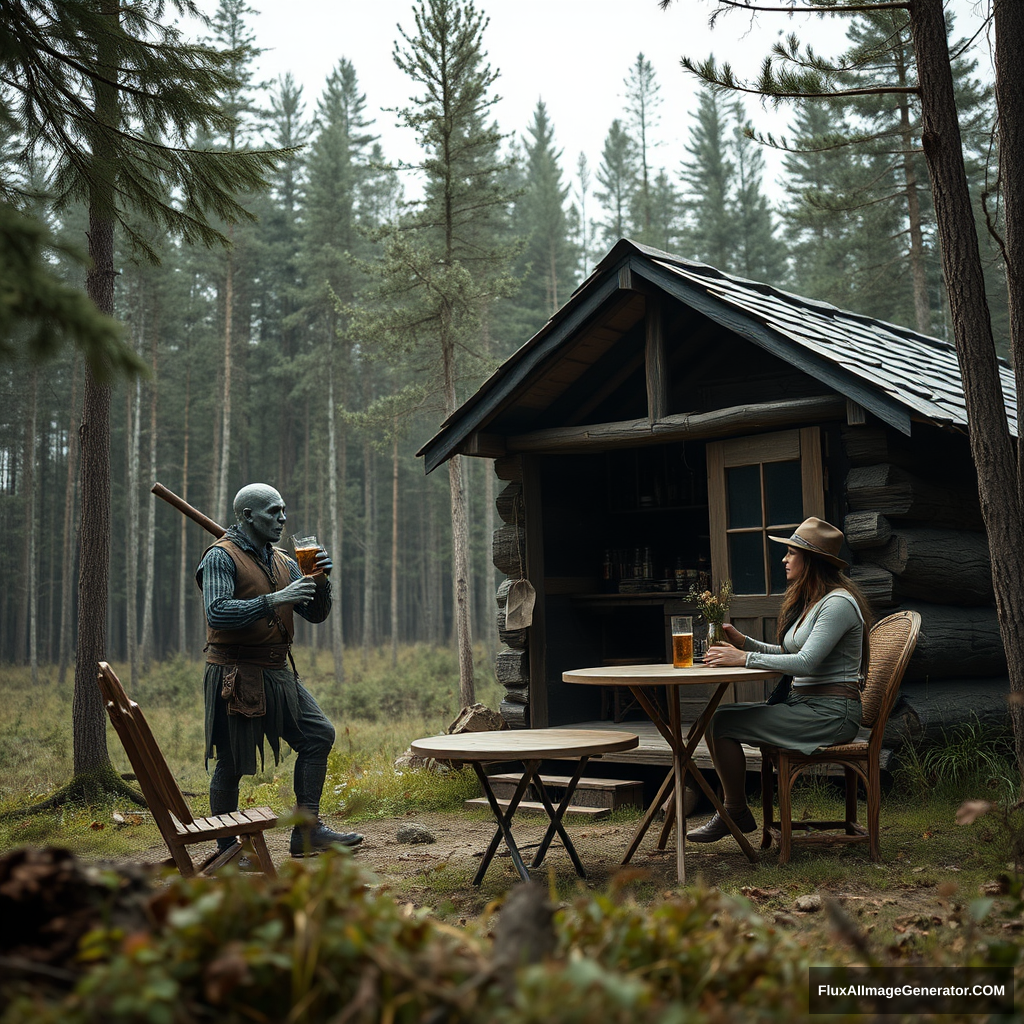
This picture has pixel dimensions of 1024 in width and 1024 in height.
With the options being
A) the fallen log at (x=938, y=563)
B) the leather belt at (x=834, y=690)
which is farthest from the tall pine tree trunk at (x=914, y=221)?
the leather belt at (x=834, y=690)

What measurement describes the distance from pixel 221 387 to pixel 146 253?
20509 mm

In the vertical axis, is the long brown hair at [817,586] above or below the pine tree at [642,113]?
below

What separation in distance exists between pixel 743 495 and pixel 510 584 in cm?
214

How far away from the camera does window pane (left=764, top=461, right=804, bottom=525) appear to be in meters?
7.06

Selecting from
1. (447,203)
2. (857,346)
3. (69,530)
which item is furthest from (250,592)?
(69,530)

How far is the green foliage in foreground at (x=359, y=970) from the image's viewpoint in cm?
156

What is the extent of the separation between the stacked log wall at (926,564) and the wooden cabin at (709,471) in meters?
0.02

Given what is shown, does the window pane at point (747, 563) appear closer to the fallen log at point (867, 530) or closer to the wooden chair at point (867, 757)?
the fallen log at point (867, 530)

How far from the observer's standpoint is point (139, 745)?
13.4ft

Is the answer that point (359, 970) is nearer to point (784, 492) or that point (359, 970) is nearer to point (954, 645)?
point (784, 492)

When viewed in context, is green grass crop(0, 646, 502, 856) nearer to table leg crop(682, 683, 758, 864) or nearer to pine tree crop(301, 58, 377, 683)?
table leg crop(682, 683, 758, 864)

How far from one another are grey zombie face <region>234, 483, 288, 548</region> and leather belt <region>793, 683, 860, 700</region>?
3136 mm

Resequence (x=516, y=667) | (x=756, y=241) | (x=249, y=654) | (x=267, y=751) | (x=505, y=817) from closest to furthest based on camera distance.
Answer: (x=505, y=817) → (x=249, y=654) → (x=516, y=667) → (x=267, y=751) → (x=756, y=241)

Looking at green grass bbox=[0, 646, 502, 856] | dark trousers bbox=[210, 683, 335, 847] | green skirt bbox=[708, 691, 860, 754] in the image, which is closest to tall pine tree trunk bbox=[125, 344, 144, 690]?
green grass bbox=[0, 646, 502, 856]
